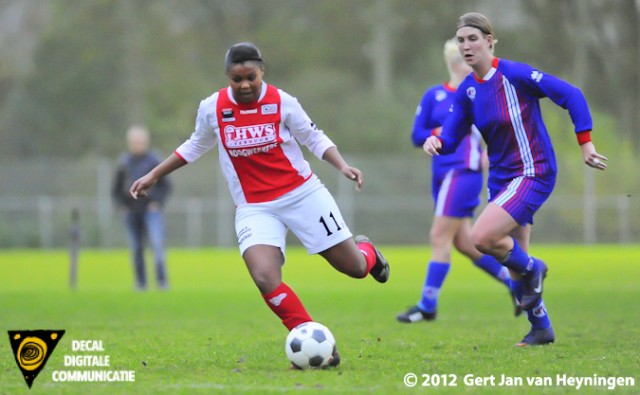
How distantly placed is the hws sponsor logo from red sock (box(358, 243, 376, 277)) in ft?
3.77

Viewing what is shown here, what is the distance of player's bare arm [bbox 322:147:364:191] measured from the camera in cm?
692

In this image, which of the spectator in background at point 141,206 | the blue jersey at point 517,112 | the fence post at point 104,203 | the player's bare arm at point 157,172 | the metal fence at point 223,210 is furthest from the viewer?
the metal fence at point 223,210

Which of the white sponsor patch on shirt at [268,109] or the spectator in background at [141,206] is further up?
the white sponsor patch on shirt at [268,109]

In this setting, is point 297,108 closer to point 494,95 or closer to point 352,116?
point 494,95

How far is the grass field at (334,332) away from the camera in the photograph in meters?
6.00

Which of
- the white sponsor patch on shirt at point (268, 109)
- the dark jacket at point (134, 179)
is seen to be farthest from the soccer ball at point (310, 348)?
the dark jacket at point (134, 179)

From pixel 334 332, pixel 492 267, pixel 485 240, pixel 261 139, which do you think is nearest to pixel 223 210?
pixel 492 267

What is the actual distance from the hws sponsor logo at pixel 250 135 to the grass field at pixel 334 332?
139 centimetres

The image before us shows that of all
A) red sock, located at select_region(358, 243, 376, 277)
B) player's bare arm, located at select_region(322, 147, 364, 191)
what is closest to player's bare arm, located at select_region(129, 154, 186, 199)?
player's bare arm, located at select_region(322, 147, 364, 191)

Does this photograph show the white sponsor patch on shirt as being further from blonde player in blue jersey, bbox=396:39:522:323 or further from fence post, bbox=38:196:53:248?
fence post, bbox=38:196:53:248

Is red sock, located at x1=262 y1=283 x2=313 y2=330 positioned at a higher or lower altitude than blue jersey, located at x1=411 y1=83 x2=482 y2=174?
lower

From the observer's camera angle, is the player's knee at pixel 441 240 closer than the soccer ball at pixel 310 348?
No

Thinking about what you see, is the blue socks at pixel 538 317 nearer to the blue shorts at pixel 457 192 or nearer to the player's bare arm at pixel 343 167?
the player's bare arm at pixel 343 167

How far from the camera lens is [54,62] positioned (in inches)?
1752
